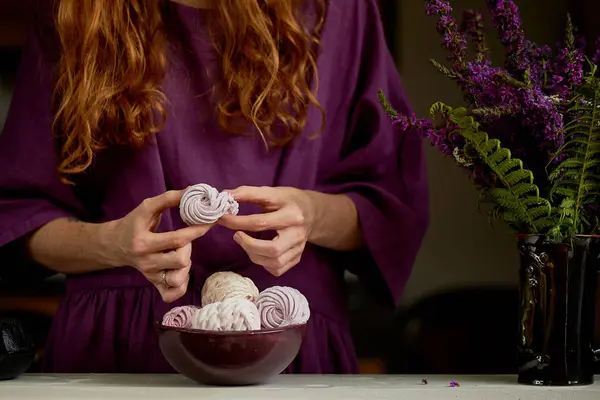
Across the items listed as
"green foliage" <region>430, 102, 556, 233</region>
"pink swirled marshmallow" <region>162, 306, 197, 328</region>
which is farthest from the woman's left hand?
"green foliage" <region>430, 102, 556, 233</region>

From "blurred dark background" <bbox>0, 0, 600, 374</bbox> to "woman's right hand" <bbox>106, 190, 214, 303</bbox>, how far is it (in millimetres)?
277

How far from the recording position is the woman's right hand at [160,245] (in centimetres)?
113

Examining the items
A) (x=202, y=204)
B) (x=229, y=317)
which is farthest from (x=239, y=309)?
(x=202, y=204)

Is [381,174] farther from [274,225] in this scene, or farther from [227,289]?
[227,289]

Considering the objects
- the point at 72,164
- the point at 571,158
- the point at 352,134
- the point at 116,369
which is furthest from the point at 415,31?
the point at 116,369

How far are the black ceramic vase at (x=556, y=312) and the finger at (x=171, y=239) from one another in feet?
1.24

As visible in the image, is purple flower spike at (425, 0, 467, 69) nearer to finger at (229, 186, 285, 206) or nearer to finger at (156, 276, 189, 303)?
finger at (229, 186, 285, 206)

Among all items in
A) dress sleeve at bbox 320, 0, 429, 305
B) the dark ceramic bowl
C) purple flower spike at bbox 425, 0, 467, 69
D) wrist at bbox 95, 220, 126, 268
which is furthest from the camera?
dress sleeve at bbox 320, 0, 429, 305

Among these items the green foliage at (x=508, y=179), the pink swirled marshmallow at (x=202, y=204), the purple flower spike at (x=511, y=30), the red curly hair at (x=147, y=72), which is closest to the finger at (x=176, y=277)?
the pink swirled marshmallow at (x=202, y=204)

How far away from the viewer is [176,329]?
105 cm

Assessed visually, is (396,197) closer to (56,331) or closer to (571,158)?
(571,158)

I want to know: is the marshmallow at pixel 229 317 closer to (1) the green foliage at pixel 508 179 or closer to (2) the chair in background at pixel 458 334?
(1) the green foliage at pixel 508 179

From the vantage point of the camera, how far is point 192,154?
4.39 ft

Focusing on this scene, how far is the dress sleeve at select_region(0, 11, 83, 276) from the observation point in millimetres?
1323
